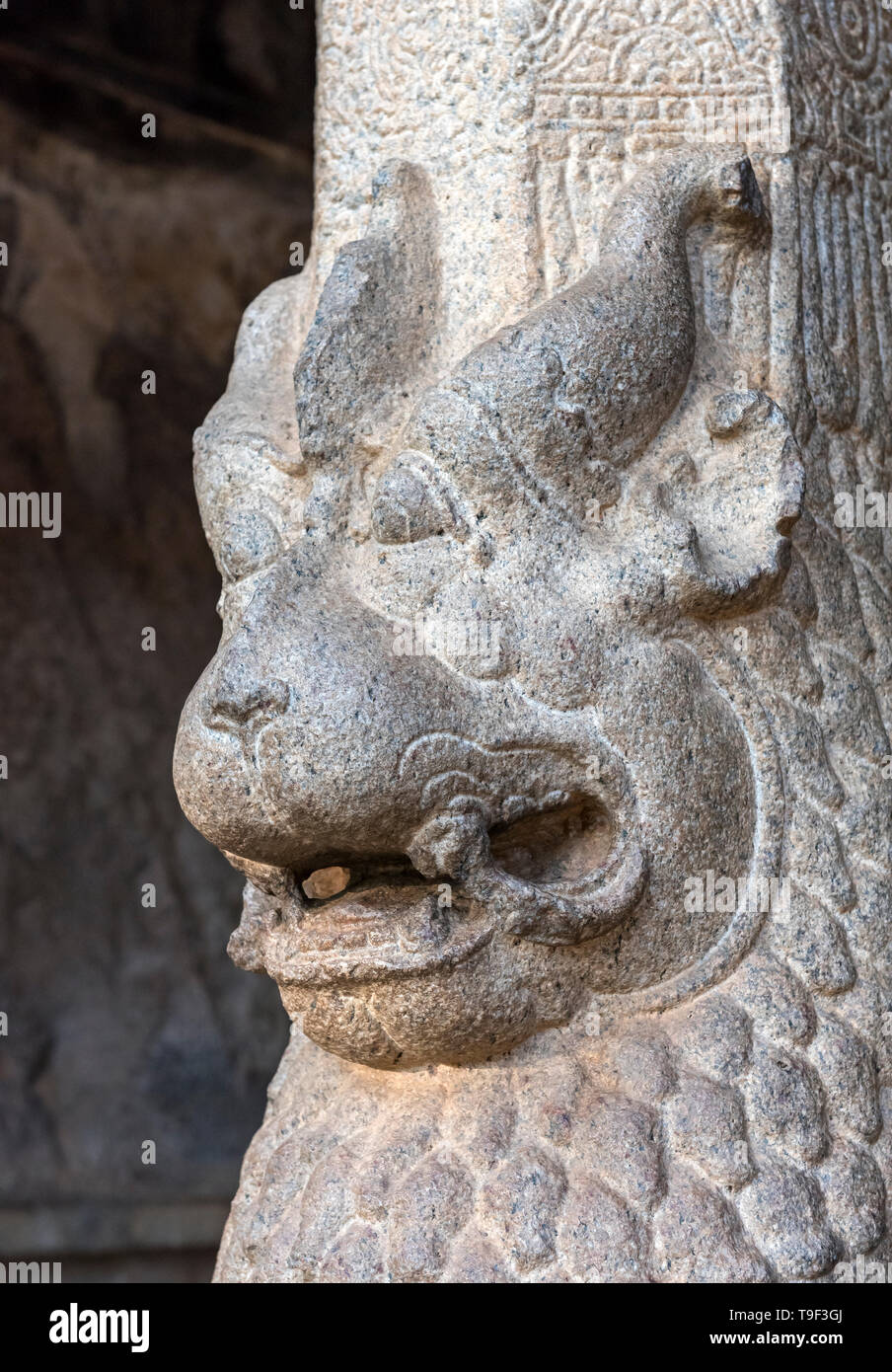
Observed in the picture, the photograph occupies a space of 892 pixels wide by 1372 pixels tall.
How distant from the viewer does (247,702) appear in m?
1.13

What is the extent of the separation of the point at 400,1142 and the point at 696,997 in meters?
0.26

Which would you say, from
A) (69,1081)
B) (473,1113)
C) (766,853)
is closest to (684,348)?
(766,853)

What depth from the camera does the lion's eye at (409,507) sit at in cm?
121

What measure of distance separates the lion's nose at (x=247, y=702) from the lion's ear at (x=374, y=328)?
0.24 m

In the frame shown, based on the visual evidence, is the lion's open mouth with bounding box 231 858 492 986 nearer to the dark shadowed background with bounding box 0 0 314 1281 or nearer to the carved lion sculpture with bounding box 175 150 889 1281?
the carved lion sculpture with bounding box 175 150 889 1281

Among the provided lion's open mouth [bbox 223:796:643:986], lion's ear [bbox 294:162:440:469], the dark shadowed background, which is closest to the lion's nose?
lion's open mouth [bbox 223:796:643:986]

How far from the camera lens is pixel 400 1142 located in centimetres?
125

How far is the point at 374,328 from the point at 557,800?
423mm

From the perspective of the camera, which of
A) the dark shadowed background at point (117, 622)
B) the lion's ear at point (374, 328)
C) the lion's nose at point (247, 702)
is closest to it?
the lion's nose at point (247, 702)

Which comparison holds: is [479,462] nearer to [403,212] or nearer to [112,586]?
[403,212]

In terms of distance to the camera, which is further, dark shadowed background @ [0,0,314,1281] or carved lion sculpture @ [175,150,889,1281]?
dark shadowed background @ [0,0,314,1281]

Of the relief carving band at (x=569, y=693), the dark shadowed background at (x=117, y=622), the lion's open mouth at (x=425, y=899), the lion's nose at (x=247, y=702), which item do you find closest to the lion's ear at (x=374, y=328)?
the relief carving band at (x=569, y=693)

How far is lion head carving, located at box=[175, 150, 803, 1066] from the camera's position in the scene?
1146 millimetres

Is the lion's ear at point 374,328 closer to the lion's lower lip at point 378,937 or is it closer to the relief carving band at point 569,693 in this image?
the relief carving band at point 569,693
